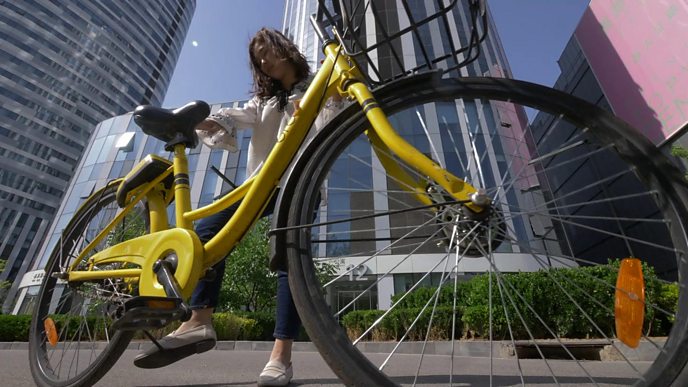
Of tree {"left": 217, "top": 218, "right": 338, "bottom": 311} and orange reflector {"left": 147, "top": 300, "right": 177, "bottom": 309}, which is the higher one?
tree {"left": 217, "top": 218, "right": 338, "bottom": 311}

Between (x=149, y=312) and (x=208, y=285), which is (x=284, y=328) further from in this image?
(x=149, y=312)

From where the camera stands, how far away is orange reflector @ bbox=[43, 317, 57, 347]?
1.84 m

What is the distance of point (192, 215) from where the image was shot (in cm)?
151

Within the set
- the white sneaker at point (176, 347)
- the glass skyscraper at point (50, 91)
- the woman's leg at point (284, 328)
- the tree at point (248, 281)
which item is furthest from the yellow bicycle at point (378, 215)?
the glass skyscraper at point (50, 91)

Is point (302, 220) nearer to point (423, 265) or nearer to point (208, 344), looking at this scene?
point (208, 344)

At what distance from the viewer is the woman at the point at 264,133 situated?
1564 mm

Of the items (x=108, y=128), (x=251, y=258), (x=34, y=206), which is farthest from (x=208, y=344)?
(x=34, y=206)

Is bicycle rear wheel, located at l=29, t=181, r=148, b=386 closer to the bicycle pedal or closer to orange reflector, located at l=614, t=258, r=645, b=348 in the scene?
the bicycle pedal

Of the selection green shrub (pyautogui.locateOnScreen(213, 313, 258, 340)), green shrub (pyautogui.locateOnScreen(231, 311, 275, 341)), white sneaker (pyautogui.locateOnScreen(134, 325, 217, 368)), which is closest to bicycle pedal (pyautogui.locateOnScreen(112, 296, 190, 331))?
white sneaker (pyautogui.locateOnScreen(134, 325, 217, 368))

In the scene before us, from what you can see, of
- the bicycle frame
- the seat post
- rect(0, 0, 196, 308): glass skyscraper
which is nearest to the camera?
the bicycle frame

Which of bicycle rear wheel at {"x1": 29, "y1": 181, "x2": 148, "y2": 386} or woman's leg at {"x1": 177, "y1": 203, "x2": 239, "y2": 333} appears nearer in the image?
→ woman's leg at {"x1": 177, "y1": 203, "x2": 239, "y2": 333}

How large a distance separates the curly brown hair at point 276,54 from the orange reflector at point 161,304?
1.19m

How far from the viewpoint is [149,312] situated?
1.11 metres

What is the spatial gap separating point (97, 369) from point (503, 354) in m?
4.07
